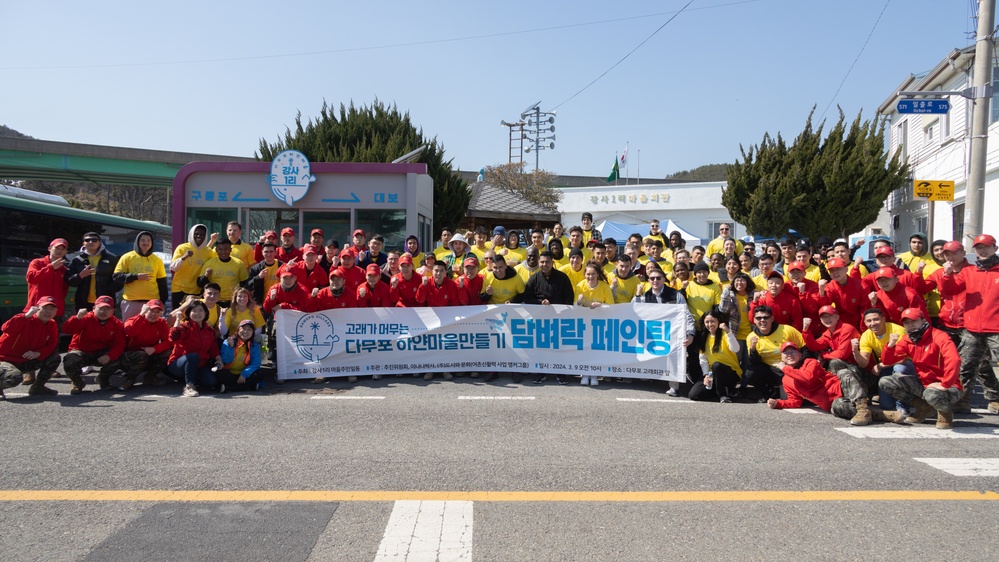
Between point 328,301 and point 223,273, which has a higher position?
point 223,273

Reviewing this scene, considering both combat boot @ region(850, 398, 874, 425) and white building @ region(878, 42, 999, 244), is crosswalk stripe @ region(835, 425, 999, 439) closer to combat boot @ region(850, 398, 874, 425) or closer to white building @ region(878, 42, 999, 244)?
combat boot @ region(850, 398, 874, 425)

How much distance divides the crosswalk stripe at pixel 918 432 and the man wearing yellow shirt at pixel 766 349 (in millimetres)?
1377

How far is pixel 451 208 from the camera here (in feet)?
98.4

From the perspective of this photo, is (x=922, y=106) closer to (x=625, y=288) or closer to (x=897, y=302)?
(x=897, y=302)

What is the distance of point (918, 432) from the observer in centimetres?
629

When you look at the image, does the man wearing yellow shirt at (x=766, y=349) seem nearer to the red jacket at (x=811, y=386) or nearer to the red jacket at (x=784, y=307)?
the red jacket at (x=784, y=307)

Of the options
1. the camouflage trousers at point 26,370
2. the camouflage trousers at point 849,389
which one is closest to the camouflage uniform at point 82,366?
the camouflage trousers at point 26,370

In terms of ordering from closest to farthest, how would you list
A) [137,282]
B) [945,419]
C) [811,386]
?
[945,419] → [811,386] → [137,282]

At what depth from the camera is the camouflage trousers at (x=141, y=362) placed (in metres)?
7.93

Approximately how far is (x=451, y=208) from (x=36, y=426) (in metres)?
24.4

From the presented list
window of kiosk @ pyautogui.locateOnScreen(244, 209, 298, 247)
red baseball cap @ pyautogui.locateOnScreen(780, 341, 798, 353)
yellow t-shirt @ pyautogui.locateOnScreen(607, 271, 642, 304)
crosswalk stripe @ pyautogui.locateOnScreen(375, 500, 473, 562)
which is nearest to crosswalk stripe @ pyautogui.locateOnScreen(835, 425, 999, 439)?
red baseball cap @ pyautogui.locateOnScreen(780, 341, 798, 353)

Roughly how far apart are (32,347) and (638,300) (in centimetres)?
721

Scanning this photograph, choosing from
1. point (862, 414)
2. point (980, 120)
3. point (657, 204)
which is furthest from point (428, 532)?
point (657, 204)

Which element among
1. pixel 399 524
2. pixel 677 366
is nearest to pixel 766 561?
pixel 399 524
